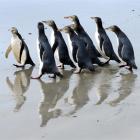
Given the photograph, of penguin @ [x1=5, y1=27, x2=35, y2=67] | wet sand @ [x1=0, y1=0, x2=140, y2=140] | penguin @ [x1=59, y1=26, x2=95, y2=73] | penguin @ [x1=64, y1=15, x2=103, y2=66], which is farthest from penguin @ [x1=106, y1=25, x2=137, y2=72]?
penguin @ [x1=5, y1=27, x2=35, y2=67]

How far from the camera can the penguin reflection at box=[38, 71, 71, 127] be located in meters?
6.04

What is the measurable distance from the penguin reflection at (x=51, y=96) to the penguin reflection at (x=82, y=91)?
7.0 inches

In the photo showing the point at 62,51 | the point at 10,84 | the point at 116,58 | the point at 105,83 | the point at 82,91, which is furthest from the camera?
the point at 116,58

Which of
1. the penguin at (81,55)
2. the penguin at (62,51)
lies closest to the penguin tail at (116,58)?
the penguin at (81,55)

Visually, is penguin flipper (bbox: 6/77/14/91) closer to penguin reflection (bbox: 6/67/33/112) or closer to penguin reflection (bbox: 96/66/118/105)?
penguin reflection (bbox: 6/67/33/112)

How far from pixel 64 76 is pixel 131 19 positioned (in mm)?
5438

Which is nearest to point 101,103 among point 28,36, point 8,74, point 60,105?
point 60,105

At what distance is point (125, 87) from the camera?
7363 mm

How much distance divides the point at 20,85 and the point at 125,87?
1.55 metres

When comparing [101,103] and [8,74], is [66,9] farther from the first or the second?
[101,103]

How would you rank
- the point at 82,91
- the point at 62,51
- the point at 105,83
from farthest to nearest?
the point at 62,51, the point at 105,83, the point at 82,91

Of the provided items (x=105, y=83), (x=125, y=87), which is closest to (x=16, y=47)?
(x=105, y=83)

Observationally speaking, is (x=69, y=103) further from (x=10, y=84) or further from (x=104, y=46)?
(x=104, y=46)

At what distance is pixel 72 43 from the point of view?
8.77 meters
